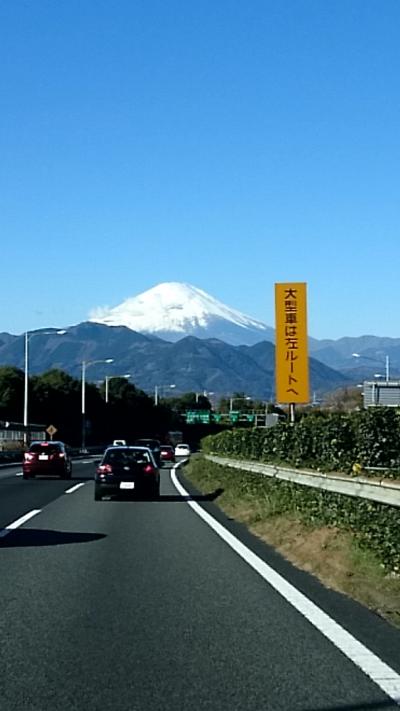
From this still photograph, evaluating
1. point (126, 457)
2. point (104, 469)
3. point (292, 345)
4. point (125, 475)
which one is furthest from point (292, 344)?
point (104, 469)

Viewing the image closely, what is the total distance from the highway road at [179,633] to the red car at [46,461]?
28.0 metres

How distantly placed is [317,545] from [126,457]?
1453 centimetres

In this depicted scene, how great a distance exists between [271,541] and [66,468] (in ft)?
96.6

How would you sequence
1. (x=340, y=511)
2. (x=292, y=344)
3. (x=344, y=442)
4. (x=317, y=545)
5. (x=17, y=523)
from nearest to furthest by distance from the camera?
1. (x=317, y=545)
2. (x=340, y=511)
3. (x=344, y=442)
4. (x=17, y=523)
5. (x=292, y=344)

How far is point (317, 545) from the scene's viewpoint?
15.5m

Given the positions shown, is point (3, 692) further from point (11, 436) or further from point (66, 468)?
point (11, 436)

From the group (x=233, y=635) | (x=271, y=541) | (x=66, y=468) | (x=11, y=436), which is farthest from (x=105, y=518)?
(x=11, y=436)

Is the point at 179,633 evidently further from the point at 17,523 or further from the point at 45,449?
the point at 45,449

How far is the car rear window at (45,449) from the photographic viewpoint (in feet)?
151

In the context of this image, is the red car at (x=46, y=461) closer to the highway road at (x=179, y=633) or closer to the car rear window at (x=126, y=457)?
the car rear window at (x=126, y=457)

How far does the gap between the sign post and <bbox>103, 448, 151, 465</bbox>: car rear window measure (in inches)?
158

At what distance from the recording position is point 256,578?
13.6m

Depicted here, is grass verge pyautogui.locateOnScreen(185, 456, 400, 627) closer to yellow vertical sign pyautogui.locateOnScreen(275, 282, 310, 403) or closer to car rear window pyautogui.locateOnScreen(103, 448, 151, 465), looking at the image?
car rear window pyautogui.locateOnScreen(103, 448, 151, 465)

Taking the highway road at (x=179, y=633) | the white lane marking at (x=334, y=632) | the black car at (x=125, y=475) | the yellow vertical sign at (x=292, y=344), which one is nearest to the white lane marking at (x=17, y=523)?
the highway road at (x=179, y=633)
